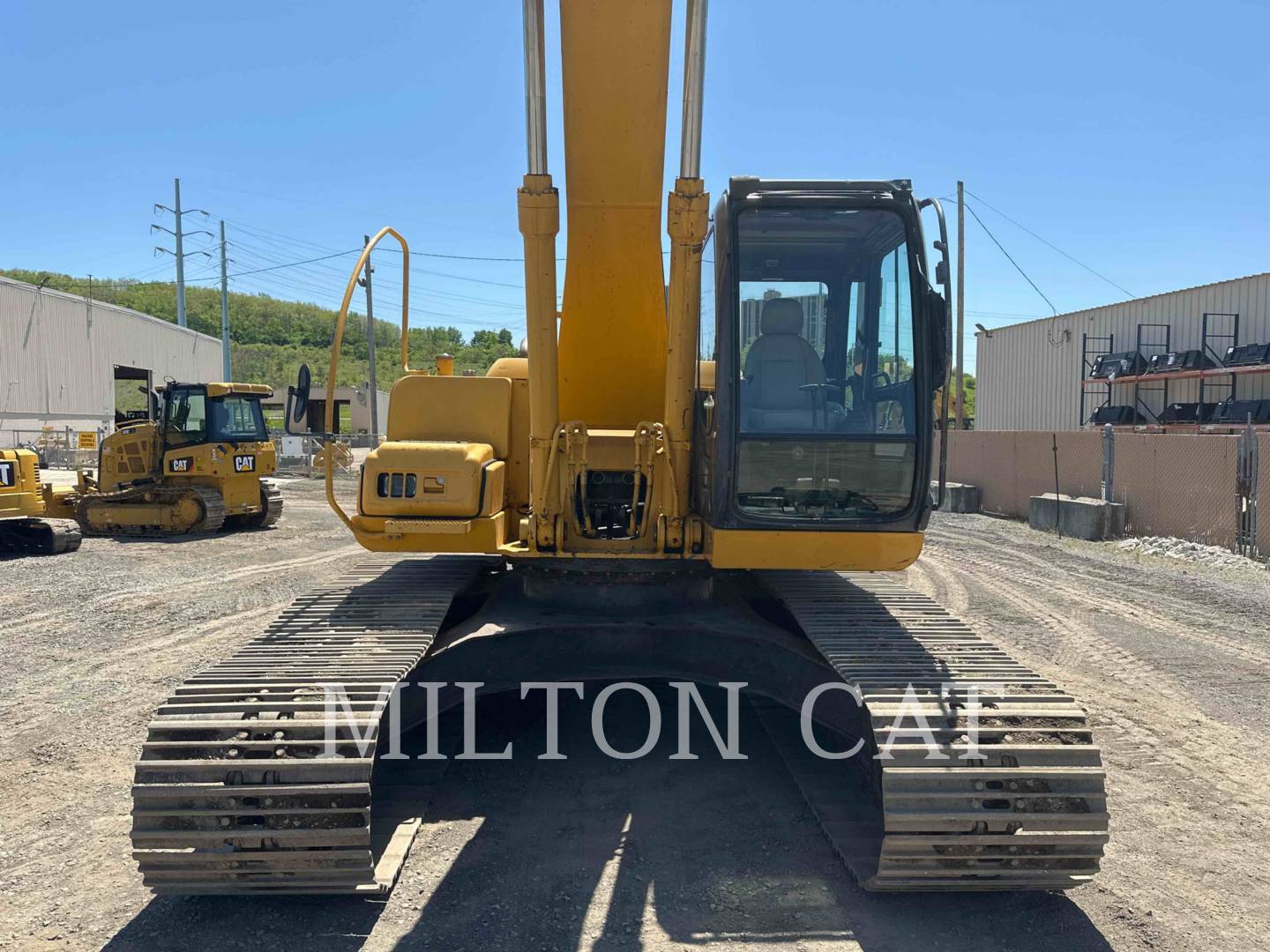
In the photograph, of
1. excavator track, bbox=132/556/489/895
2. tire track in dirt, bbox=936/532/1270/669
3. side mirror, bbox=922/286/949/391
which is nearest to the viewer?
excavator track, bbox=132/556/489/895

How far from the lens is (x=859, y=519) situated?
4477mm

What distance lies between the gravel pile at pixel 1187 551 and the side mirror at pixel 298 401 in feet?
39.0

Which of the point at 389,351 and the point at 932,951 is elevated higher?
the point at 389,351

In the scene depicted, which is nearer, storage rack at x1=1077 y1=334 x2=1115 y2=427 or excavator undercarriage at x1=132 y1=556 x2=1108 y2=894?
excavator undercarriage at x1=132 y1=556 x2=1108 y2=894

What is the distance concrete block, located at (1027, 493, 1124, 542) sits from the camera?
14961 mm

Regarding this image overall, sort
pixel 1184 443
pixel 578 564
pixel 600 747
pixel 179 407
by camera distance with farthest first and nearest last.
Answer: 1. pixel 179 407
2. pixel 1184 443
3. pixel 600 747
4. pixel 578 564

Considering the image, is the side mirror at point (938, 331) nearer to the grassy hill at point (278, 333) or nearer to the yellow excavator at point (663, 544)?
the yellow excavator at point (663, 544)

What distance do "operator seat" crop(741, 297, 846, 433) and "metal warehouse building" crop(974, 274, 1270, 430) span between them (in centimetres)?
2075

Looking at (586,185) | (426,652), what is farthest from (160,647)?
(586,185)

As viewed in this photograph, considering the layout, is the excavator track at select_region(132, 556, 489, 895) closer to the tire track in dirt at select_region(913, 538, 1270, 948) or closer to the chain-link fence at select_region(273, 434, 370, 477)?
the tire track in dirt at select_region(913, 538, 1270, 948)

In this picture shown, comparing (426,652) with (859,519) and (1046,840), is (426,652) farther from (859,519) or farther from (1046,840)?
(1046,840)

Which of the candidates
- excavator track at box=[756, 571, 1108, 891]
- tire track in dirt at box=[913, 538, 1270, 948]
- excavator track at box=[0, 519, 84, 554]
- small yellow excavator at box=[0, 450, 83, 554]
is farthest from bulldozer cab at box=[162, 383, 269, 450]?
excavator track at box=[756, 571, 1108, 891]

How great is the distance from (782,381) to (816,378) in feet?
0.60

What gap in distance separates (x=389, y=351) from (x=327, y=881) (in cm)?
6757
